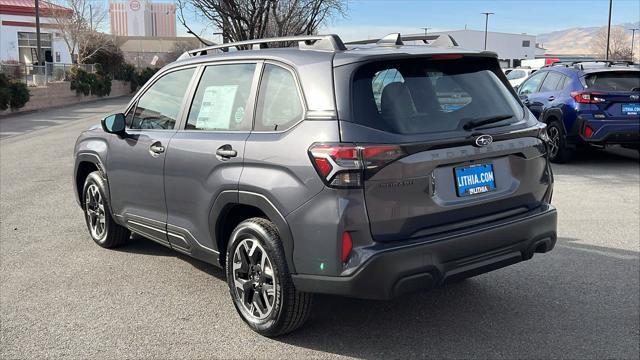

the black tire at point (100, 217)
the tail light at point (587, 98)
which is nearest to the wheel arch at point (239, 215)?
the black tire at point (100, 217)

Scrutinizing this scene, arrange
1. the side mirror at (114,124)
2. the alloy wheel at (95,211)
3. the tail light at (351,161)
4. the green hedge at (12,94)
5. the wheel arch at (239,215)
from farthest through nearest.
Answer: the green hedge at (12,94), the alloy wheel at (95,211), the side mirror at (114,124), the wheel arch at (239,215), the tail light at (351,161)

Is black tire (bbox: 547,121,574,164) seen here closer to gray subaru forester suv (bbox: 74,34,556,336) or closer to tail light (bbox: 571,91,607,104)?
tail light (bbox: 571,91,607,104)

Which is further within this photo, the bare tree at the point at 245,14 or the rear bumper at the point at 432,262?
the bare tree at the point at 245,14

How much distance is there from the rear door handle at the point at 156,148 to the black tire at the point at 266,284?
1.11 m

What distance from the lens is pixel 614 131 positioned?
9875 millimetres

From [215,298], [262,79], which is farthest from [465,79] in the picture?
[215,298]

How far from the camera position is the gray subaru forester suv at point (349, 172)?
3.36 metres

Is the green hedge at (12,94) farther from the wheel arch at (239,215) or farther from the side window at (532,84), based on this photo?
the wheel arch at (239,215)

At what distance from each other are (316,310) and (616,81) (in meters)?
8.34

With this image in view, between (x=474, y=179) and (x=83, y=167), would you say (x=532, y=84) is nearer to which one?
(x=83, y=167)

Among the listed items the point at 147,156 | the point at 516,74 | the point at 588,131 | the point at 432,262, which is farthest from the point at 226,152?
the point at 516,74

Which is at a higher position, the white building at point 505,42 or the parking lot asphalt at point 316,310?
the white building at point 505,42

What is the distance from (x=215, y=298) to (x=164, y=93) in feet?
5.66

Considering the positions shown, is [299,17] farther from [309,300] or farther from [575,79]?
[309,300]
